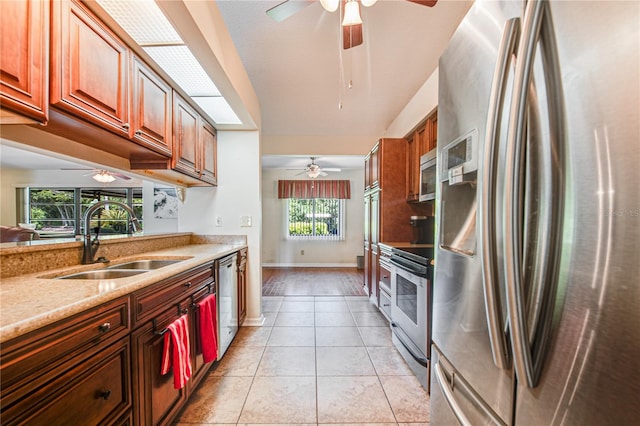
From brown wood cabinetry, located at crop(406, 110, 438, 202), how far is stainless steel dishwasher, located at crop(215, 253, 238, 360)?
2051mm

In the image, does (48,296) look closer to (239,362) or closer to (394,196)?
(239,362)

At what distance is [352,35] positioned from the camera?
172 centimetres

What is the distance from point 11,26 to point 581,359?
1777 millimetres

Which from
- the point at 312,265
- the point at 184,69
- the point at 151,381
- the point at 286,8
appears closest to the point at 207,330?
the point at 151,381

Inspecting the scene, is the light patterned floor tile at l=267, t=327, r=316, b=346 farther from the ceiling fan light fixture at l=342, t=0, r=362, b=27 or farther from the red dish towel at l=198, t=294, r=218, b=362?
the ceiling fan light fixture at l=342, t=0, r=362, b=27

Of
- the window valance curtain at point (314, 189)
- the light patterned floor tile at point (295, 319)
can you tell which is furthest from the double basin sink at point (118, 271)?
the window valance curtain at point (314, 189)

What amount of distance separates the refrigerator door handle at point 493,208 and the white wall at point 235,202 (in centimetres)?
248

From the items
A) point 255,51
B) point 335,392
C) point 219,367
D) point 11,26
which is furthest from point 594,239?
point 255,51

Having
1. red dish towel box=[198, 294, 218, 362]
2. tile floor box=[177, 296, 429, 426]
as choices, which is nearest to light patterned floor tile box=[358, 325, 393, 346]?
tile floor box=[177, 296, 429, 426]

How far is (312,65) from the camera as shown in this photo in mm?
2430

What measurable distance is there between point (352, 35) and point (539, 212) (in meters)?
1.70

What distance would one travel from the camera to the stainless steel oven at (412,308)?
175 centimetres

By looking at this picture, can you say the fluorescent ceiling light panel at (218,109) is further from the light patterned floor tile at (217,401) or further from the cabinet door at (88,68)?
the light patterned floor tile at (217,401)

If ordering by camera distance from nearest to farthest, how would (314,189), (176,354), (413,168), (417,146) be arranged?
(176,354), (417,146), (413,168), (314,189)
